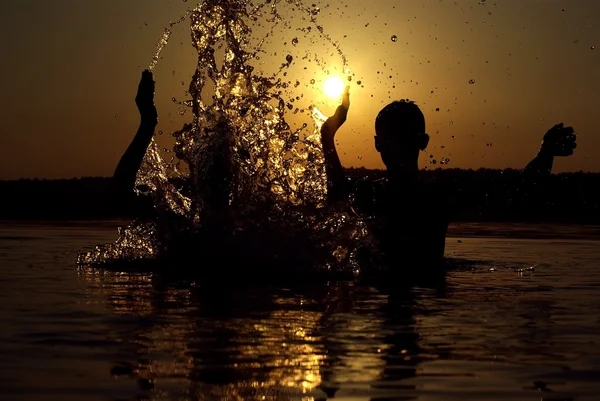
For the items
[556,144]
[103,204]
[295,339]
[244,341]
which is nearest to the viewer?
[244,341]

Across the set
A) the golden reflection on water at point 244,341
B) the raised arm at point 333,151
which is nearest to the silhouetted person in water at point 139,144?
the raised arm at point 333,151

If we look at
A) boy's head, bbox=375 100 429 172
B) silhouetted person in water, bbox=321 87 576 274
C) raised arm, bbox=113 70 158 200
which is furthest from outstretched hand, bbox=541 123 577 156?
raised arm, bbox=113 70 158 200

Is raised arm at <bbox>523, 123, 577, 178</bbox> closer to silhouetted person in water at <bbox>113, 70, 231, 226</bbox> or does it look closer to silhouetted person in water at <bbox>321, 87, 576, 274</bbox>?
silhouetted person in water at <bbox>321, 87, 576, 274</bbox>

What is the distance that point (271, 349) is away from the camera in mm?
6066

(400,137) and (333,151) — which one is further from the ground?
(400,137)

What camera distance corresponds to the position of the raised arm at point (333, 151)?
1055 centimetres

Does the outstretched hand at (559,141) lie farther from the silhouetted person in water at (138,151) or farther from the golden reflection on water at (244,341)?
the silhouetted person in water at (138,151)

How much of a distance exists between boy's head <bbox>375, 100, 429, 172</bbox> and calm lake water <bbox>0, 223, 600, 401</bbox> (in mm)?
1206

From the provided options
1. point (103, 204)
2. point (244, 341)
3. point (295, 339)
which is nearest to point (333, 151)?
point (295, 339)

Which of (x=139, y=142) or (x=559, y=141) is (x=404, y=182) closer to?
(x=559, y=141)

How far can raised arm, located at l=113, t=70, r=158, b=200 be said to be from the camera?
35.1ft

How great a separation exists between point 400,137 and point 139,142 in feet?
8.07

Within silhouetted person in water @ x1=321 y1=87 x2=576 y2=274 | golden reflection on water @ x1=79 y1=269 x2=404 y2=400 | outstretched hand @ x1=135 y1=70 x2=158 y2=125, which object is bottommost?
golden reflection on water @ x1=79 y1=269 x2=404 y2=400

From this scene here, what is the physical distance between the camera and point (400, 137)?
10.6m
